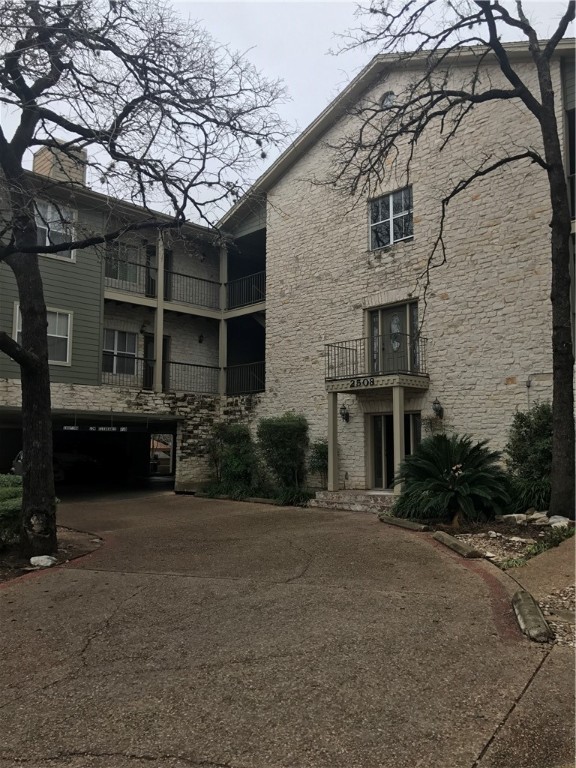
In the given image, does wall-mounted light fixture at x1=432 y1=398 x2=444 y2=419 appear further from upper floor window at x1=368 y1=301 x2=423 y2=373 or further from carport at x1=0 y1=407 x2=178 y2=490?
carport at x1=0 y1=407 x2=178 y2=490

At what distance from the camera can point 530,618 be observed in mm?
4734

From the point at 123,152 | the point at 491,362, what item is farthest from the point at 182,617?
the point at 491,362

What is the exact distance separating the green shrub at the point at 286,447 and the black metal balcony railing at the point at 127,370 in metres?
4.65

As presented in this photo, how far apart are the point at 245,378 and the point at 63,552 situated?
12238mm

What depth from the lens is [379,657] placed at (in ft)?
13.7

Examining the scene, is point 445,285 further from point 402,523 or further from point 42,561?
point 42,561

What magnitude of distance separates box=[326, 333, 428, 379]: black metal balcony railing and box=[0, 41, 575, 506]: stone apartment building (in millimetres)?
50

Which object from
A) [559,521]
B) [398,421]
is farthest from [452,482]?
[398,421]

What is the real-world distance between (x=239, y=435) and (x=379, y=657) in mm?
14065

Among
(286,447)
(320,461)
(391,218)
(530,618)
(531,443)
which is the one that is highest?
(391,218)

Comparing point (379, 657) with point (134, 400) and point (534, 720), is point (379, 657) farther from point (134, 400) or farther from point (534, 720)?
point (134, 400)

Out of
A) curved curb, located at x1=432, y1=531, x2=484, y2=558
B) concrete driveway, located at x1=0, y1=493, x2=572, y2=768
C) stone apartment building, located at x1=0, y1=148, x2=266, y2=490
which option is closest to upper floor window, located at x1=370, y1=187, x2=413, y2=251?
stone apartment building, located at x1=0, y1=148, x2=266, y2=490

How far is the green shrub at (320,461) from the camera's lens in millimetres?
15836

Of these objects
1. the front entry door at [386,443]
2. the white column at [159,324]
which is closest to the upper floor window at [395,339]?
the front entry door at [386,443]
